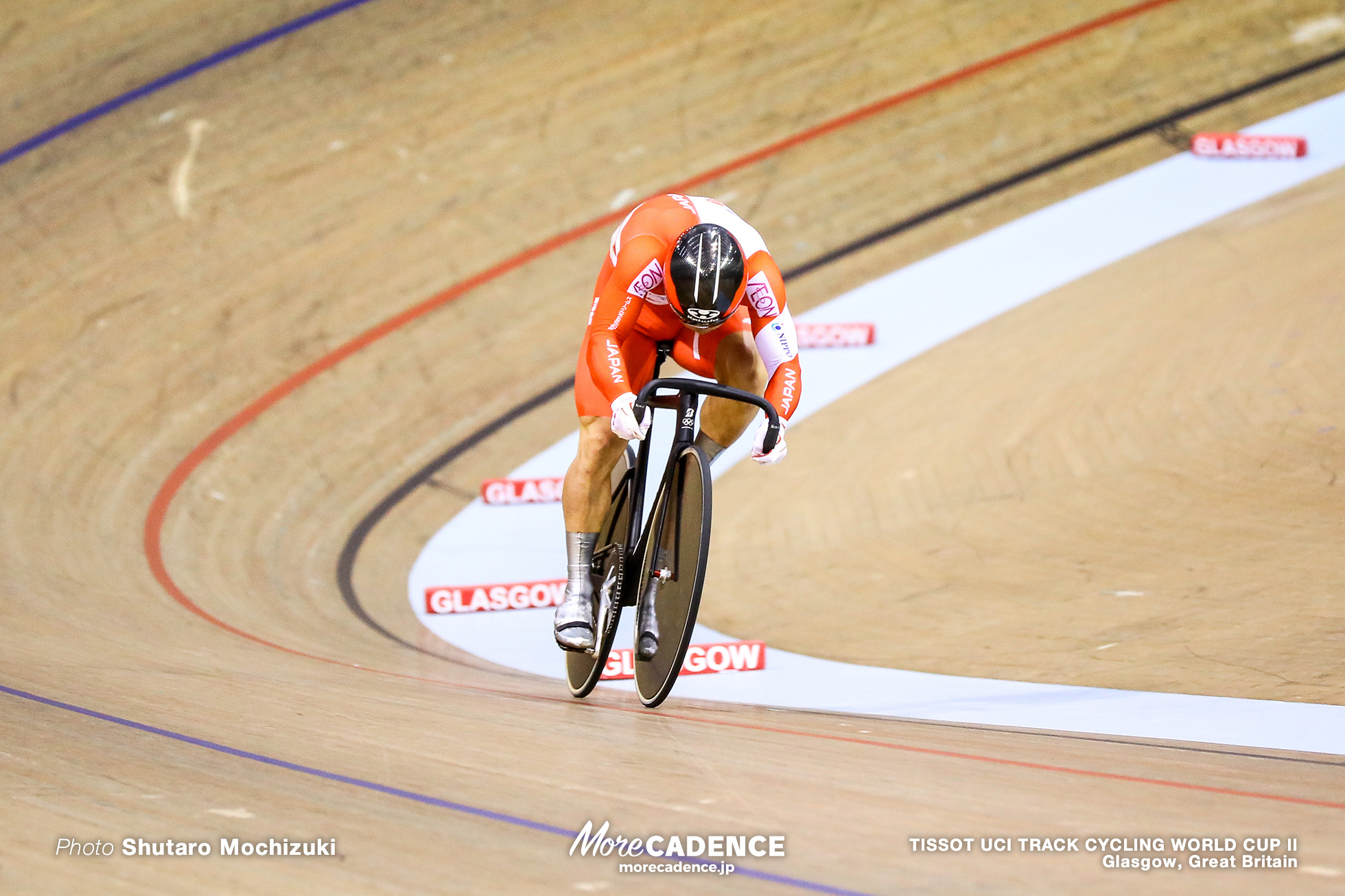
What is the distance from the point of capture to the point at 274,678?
290 centimetres

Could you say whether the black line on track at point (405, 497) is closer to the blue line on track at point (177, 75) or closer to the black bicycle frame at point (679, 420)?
the black bicycle frame at point (679, 420)

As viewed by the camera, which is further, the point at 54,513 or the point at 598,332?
the point at 54,513

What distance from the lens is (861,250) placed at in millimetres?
6590

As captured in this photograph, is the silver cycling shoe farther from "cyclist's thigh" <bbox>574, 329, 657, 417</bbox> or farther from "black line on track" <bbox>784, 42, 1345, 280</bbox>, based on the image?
"black line on track" <bbox>784, 42, 1345, 280</bbox>

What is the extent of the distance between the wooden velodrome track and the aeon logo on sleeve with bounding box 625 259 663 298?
914 mm

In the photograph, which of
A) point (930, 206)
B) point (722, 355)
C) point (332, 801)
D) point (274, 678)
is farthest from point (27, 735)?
point (930, 206)

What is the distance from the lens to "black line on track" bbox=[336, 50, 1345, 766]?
9.16 feet

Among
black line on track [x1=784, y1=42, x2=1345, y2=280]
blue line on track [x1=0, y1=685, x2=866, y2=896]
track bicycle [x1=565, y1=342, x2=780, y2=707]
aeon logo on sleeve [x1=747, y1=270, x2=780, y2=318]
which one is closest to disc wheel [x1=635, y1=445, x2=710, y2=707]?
track bicycle [x1=565, y1=342, x2=780, y2=707]

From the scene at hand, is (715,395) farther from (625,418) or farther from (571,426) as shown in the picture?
(571,426)

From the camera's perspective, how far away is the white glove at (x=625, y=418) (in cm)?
266

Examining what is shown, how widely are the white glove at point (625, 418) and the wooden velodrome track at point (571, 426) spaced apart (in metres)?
0.60

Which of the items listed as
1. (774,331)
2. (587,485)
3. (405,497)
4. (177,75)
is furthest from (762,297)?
(177,75)

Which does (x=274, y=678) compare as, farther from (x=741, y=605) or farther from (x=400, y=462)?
(x=400, y=462)

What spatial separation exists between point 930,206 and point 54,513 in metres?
4.53
